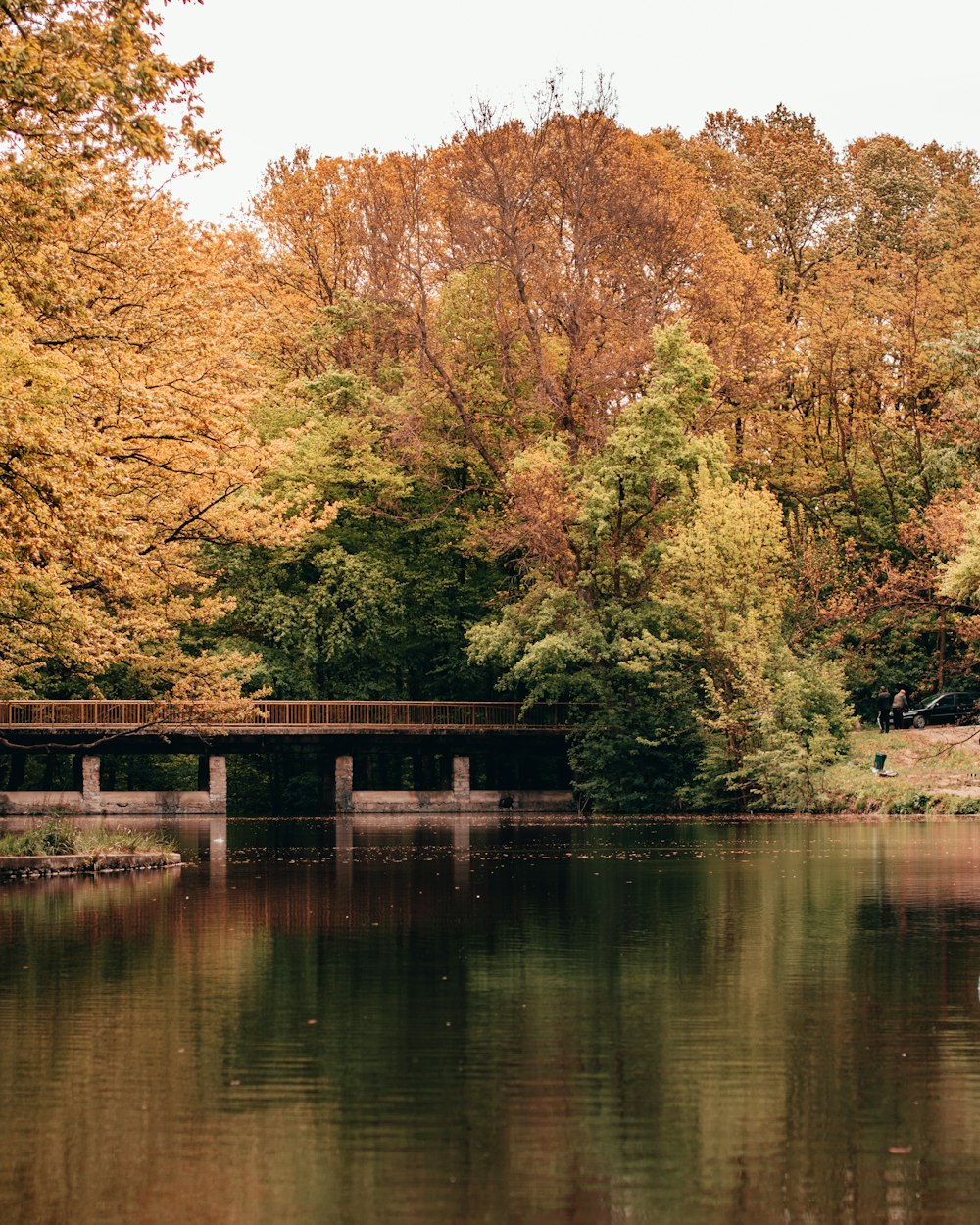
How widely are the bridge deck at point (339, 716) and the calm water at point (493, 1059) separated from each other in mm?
39201

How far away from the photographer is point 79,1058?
531 inches

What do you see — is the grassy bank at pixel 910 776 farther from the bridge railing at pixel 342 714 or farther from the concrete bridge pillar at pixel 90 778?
the concrete bridge pillar at pixel 90 778

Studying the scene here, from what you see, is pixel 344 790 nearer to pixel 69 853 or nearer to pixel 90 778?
pixel 90 778

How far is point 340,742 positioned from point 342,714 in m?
1.04

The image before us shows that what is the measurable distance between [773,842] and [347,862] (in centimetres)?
1004

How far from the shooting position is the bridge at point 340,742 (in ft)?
219

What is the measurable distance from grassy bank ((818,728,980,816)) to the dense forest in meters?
1.32

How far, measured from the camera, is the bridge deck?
6581 cm

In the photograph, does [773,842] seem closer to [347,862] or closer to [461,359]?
[347,862]

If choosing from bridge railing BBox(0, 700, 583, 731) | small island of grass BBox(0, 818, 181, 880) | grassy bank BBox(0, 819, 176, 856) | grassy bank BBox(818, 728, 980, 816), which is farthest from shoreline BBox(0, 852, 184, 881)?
bridge railing BBox(0, 700, 583, 731)

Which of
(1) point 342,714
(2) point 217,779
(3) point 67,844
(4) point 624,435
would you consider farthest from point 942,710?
(3) point 67,844

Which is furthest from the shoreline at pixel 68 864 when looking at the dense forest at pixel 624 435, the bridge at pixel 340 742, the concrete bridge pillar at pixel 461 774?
the concrete bridge pillar at pixel 461 774

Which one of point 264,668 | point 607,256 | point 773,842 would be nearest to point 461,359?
point 607,256

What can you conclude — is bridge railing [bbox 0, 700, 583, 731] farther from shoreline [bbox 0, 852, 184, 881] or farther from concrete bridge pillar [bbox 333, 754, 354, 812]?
shoreline [bbox 0, 852, 184, 881]
